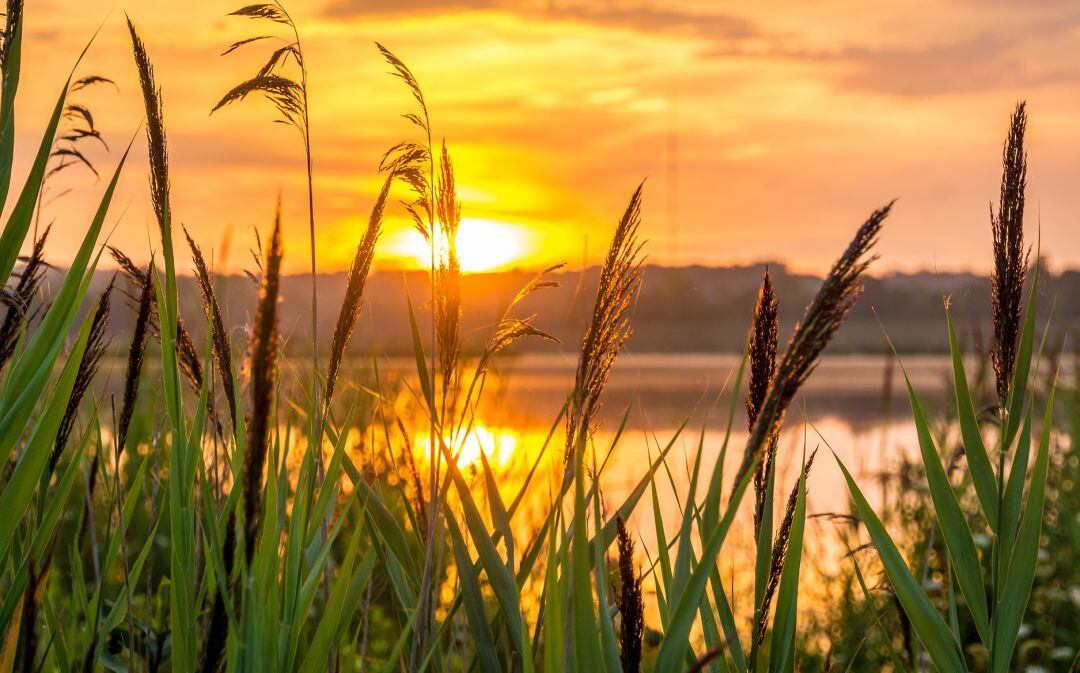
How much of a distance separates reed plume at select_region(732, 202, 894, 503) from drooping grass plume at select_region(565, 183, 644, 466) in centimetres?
19

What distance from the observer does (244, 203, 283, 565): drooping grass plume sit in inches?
30.2

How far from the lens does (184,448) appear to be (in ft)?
4.44

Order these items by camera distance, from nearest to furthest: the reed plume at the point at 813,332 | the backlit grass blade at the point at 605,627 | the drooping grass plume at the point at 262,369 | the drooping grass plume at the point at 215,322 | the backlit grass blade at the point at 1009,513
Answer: the drooping grass plume at the point at 262,369 < the reed plume at the point at 813,332 < the backlit grass blade at the point at 605,627 < the drooping grass plume at the point at 215,322 < the backlit grass blade at the point at 1009,513

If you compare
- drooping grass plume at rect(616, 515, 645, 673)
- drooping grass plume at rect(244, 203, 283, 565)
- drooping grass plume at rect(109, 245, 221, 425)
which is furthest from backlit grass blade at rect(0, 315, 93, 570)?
drooping grass plume at rect(616, 515, 645, 673)

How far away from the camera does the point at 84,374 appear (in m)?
1.44

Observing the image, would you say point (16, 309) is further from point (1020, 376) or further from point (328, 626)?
point (1020, 376)

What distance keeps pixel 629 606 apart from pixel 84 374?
93 cm

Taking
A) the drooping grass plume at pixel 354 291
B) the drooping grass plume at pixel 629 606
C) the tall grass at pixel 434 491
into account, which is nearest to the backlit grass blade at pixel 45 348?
the tall grass at pixel 434 491

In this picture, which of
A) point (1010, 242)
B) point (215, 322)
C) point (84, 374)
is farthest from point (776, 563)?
point (84, 374)

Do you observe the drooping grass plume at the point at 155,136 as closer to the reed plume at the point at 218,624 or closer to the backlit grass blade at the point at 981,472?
the reed plume at the point at 218,624

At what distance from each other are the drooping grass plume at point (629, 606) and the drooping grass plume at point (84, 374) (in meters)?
0.87

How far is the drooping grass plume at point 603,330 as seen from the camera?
106cm

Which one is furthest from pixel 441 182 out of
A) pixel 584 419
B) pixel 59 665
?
pixel 59 665

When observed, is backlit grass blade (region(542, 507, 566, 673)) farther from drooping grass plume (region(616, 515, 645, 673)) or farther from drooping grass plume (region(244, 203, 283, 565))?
drooping grass plume (region(244, 203, 283, 565))
